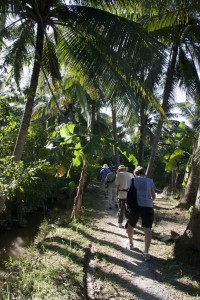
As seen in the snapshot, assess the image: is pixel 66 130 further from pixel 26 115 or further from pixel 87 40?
pixel 87 40

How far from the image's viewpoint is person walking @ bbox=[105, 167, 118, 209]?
11.1m

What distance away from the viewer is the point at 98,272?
18.6 feet

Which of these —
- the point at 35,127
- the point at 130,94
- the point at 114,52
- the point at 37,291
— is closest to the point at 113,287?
the point at 37,291

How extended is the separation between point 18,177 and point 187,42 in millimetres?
9883

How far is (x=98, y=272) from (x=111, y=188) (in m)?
5.93

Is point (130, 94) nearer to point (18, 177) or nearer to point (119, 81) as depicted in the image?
point (119, 81)

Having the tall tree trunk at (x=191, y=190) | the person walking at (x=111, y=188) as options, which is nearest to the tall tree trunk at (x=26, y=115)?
the person walking at (x=111, y=188)

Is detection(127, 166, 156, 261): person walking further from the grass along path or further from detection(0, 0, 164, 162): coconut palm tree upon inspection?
detection(0, 0, 164, 162): coconut palm tree

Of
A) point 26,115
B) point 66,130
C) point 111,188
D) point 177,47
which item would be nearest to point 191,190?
point 111,188

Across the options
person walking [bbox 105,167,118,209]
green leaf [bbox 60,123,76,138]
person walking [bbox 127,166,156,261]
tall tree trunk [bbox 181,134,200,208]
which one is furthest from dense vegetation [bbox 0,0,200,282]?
tall tree trunk [bbox 181,134,200,208]

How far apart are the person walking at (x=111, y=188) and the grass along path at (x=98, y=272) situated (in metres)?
3.08

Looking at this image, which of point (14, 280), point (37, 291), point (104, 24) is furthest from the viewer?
point (104, 24)

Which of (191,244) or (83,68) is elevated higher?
(83,68)

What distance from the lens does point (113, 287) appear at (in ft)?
16.6
